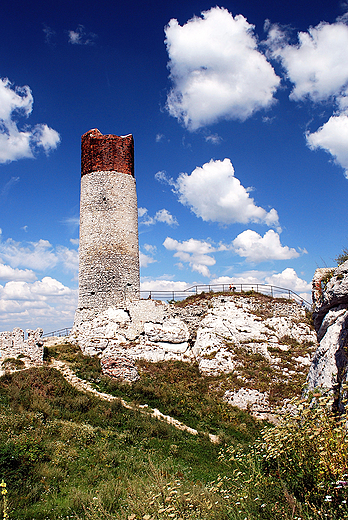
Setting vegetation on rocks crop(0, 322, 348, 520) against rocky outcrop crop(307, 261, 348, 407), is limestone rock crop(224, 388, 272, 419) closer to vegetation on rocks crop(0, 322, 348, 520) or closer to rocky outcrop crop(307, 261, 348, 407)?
vegetation on rocks crop(0, 322, 348, 520)

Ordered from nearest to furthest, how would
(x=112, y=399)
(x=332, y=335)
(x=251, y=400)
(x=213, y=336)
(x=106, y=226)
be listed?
(x=332, y=335), (x=112, y=399), (x=251, y=400), (x=213, y=336), (x=106, y=226)

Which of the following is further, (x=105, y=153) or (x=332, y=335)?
(x=105, y=153)

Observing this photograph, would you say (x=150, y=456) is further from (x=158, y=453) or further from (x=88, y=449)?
(x=88, y=449)

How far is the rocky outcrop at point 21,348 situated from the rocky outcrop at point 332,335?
15.7 metres

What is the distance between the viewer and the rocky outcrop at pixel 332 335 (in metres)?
7.05

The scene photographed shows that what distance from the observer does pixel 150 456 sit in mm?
10266

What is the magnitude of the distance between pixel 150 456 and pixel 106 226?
17.1 metres

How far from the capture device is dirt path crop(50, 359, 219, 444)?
1396cm

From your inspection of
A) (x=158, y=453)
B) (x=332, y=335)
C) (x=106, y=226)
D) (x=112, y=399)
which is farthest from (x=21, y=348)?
(x=332, y=335)

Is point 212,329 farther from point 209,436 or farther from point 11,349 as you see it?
point 11,349

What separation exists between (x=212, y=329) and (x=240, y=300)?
3649 mm

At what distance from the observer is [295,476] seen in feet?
16.1

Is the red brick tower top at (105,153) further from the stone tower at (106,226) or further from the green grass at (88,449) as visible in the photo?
the green grass at (88,449)

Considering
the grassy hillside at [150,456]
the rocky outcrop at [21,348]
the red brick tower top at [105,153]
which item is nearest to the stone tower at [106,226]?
the red brick tower top at [105,153]
